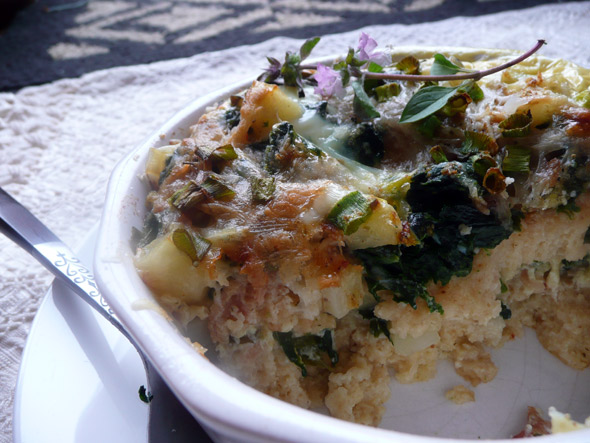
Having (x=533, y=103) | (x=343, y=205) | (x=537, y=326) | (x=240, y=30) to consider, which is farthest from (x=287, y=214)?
(x=240, y=30)

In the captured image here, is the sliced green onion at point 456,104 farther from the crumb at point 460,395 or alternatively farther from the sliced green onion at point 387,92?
the crumb at point 460,395

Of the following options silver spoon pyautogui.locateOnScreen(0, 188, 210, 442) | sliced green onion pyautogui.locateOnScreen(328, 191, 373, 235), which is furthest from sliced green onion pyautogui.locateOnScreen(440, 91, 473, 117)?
silver spoon pyautogui.locateOnScreen(0, 188, 210, 442)

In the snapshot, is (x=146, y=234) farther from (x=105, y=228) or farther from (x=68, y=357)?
(x=68, y=357)

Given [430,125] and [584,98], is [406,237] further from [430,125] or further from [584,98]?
[584,98]

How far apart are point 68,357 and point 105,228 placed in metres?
0.52

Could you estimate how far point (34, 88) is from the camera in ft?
12.9

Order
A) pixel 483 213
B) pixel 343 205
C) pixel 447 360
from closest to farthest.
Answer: pixel 343 205 → pixel 483 213 → pixel 447 360

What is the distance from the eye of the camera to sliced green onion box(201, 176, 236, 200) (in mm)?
1707

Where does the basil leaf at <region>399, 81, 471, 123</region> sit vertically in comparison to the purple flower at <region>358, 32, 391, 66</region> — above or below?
below

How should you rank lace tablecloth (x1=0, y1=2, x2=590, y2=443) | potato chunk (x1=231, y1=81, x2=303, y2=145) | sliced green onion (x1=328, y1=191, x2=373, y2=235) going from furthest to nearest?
lace tablecloth (x1=0, y1=2, x2=590, y2=443) < potato chunk (x1=231, y1=81, x2=303, y2=145) < sliced green onion (x1=328, y1=191, x2=373, y2=235)

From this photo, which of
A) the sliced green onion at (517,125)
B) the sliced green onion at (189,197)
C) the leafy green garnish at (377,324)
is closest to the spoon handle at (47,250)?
the sliced green onion at (189,197)

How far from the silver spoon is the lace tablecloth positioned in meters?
0.42

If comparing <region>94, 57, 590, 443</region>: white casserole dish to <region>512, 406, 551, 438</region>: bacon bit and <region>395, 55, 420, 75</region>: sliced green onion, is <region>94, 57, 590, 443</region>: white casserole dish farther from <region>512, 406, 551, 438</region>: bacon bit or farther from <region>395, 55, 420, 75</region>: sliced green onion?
<region>395, 55, 420, 75</region>: sliced green onion

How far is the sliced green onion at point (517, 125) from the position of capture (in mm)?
1793
